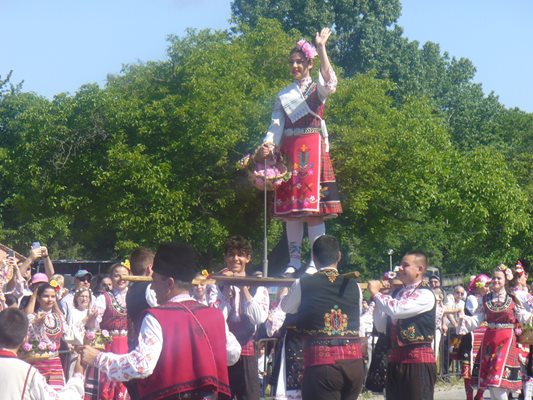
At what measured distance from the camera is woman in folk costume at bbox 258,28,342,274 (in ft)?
32.9

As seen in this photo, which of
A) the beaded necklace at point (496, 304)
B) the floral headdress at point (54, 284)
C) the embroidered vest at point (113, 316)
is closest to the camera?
the floral headdress at point (54, 284)

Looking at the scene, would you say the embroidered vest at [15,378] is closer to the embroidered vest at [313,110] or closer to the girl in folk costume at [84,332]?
the embroidered vest at [313,110]

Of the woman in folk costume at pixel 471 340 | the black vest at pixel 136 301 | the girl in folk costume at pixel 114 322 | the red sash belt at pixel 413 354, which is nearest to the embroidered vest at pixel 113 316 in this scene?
the girl in folk costume at pixel 114 322

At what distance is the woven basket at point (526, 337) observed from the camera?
1278 centimetres

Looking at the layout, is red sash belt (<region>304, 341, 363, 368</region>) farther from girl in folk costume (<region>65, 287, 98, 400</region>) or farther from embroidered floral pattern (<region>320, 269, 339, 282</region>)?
girl in folk costume (<region>65, 287, 98, 400</region>)

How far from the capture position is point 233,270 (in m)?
8.89

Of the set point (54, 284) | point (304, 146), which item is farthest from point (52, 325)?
point (304, 146)

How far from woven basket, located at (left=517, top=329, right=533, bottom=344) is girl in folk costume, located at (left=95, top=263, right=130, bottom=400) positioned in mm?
4677

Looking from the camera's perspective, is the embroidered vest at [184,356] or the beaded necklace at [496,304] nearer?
the embroidered vest at [184,356]

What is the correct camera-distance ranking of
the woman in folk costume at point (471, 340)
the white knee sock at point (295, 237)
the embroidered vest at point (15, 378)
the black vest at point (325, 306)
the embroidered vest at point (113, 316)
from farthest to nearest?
the woman in folk costume at point (471, 340)
the embroidered vest at point (113, 316)
the white knee sock at point (295, 237)
the black vest at point (325, 306)
the embroidered vest at point (15, 378)

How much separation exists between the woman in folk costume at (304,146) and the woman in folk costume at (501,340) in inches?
130

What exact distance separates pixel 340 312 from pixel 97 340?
12.5 ft

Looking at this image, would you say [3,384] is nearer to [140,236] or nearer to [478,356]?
[478,356]

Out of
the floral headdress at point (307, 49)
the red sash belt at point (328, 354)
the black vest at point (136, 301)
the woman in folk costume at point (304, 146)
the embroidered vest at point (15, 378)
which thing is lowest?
the embroidered vest at point (15, 378)
